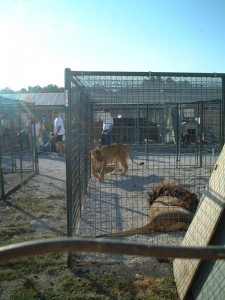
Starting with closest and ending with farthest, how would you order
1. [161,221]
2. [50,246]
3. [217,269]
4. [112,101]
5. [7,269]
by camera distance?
[50,246], [217,269], [7,269], [112,101], [161,221]

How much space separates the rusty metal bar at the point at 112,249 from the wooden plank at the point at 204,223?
202 cm

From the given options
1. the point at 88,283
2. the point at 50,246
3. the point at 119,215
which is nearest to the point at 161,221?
the point at 119,215

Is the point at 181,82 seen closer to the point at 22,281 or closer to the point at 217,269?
the point at 217,269

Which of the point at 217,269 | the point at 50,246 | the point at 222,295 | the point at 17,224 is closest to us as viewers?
the point at 50,246

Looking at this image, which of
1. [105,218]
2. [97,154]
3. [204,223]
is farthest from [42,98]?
[204,223]

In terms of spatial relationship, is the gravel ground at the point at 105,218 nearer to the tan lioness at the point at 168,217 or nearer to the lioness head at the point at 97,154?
the tan lioness at the point at 168,217

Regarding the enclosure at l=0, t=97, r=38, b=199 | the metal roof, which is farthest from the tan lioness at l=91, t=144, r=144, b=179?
the metal roof

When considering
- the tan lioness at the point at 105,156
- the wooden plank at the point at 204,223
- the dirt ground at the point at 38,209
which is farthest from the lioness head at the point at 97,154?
the wooden plank at the point at 204,223

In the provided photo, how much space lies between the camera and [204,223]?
10.9 feet

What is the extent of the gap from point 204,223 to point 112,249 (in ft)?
7.87

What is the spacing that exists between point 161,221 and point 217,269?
218 centimetres

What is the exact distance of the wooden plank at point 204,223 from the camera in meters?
3.10

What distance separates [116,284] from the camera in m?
3.59

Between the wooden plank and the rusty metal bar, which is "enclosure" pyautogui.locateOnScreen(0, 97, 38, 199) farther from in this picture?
the rusty metal bar
